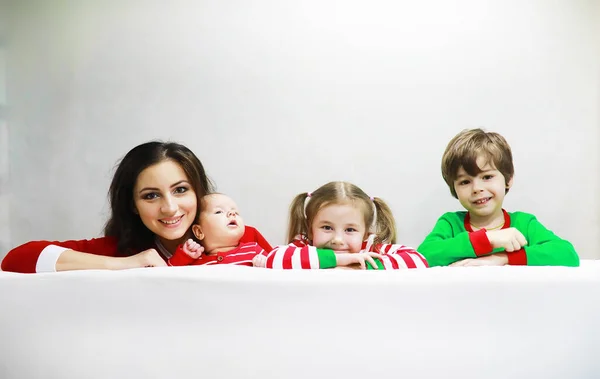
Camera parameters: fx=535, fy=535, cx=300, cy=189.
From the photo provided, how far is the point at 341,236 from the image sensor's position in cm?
168

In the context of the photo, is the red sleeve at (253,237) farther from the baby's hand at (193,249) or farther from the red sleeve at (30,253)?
the red sleeve at (30,253)

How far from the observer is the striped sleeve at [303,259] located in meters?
1.57

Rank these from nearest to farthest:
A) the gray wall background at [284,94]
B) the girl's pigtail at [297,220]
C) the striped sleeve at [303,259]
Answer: the striped sleeve at [303,259]
the girl's pigtail at [297,220]
the gray wall background at [284,94]

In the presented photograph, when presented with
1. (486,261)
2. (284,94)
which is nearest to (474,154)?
(486,261)

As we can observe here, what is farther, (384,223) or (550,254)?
(384,223)

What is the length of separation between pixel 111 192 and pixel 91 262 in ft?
0.82

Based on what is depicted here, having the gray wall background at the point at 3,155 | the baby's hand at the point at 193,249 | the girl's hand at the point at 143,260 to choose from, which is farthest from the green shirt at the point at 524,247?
the gray wall background at the point at 3,155

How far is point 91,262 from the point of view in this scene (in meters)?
1.61

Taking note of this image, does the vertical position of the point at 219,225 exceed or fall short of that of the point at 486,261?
it exceeds it

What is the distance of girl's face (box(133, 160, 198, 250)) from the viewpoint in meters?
1.69

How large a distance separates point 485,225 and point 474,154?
26 cm

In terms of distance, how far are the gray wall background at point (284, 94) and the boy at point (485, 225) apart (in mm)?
309

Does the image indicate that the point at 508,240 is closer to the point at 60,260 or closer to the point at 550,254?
the point at 550,254

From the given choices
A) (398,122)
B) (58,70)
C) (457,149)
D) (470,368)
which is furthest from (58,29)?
(470,368)
